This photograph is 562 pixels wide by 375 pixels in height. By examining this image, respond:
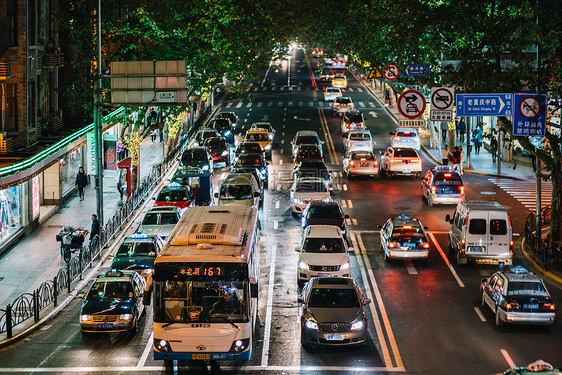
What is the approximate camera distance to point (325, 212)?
31656 millimetres

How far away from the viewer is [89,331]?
2098 centimetres

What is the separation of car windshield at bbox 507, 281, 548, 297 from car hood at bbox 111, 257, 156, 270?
36.2 feet

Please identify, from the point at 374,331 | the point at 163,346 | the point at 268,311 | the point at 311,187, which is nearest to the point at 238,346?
the point at 163,346

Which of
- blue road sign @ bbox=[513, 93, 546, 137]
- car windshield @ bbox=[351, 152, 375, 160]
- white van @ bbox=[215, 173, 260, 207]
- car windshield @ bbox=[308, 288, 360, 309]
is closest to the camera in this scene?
car windshield @ bbox=[308, 288, 360, 309]

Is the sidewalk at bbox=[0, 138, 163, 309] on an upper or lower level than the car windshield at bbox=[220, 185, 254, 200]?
lower

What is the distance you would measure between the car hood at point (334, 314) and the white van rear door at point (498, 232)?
8.89m

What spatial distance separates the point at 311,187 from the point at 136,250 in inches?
471

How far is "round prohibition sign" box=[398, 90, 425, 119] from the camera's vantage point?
26500 millimetres

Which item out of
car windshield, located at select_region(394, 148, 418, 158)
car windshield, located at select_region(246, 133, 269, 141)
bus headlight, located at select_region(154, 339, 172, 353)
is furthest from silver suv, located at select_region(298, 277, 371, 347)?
car windshield, located at select_region(246, 133, 269, 141)

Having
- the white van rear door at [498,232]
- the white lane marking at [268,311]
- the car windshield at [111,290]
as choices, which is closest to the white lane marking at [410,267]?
the white van rear door at [498,232]

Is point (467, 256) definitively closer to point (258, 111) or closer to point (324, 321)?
point (324, 321)

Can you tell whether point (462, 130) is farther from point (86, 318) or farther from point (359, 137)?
point (86, 318)

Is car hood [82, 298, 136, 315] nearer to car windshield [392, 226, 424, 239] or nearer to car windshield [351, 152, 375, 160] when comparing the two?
car windshield [392, 226, 424, 239]

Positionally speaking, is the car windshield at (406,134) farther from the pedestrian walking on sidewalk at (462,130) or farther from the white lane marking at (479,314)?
the white lane marking at (479,314)
